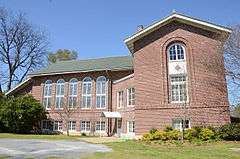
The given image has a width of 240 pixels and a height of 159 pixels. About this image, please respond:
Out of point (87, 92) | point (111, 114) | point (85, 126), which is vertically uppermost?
point (87, 92)

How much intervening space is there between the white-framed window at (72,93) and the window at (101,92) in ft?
10.5

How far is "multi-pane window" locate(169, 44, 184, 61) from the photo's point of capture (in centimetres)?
2756

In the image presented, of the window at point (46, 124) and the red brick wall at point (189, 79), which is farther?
the window at point (46, 124)

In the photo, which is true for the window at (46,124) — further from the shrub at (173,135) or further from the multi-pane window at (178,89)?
the shrub at (173,135)

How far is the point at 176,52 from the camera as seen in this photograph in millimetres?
27750

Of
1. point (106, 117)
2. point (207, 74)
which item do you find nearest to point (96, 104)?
point (106, 117)

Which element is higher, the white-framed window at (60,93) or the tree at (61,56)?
the tree at (61,56)

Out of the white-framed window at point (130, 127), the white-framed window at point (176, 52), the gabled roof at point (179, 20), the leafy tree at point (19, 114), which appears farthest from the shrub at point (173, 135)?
the leafy tree at point (19, 114)

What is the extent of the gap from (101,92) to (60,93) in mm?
6108

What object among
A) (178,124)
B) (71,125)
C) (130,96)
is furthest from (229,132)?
(71,125)

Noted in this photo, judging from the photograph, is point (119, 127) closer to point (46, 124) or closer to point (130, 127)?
point (130, 127)

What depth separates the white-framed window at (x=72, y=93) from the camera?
37.8 meters

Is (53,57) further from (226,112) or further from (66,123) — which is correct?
(226,112)

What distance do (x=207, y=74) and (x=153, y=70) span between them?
4.88 meters
